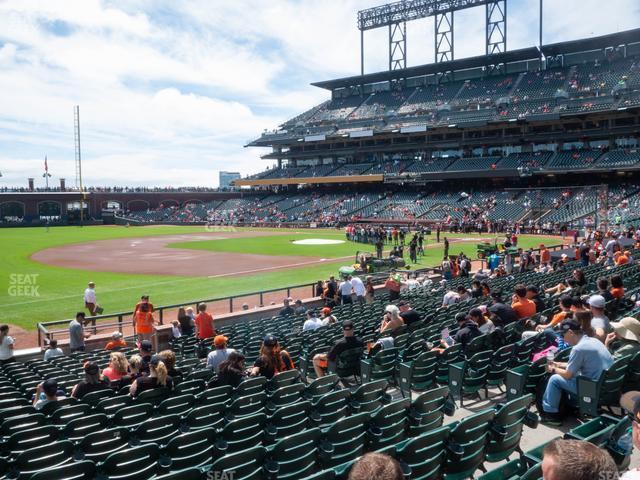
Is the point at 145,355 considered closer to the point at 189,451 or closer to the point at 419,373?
the point at 189,451

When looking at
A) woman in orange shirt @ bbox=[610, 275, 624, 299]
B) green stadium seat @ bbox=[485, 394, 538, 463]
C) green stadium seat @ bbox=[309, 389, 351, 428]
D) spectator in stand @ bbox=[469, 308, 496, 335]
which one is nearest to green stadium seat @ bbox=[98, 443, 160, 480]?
green stadium seat @ bbox=[309, 389, 351, 428]

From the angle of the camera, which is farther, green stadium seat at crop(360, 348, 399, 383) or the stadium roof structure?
the stadium roof structure

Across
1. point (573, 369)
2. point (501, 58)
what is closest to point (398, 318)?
point (573, 369)

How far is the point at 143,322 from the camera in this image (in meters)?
14.2

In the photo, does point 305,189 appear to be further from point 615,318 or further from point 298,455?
point 298,455

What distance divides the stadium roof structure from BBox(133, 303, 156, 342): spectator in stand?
232ft

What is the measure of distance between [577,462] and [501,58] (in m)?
80.1

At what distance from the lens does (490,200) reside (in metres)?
61.6

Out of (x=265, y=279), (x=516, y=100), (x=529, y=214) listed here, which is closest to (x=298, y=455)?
(x=265, y=279)

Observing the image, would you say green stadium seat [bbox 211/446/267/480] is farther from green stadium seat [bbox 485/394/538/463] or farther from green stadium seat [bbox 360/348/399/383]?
green stadium seat [bbox 360/348/399/383]

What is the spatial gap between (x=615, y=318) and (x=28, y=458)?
11.7 metres

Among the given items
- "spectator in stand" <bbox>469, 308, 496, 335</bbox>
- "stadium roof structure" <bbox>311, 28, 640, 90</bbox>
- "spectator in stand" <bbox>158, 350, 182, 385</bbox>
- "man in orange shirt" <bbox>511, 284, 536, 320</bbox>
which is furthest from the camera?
"stadium roof structure" <bbox>311, 28, 640, 90</bbox>

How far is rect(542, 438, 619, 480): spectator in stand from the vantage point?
2.46 m

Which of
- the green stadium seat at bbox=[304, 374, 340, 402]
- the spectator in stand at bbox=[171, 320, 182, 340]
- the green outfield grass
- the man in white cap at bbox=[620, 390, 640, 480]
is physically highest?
the man in white cap at bbox=[620, 390, 640, 480]
